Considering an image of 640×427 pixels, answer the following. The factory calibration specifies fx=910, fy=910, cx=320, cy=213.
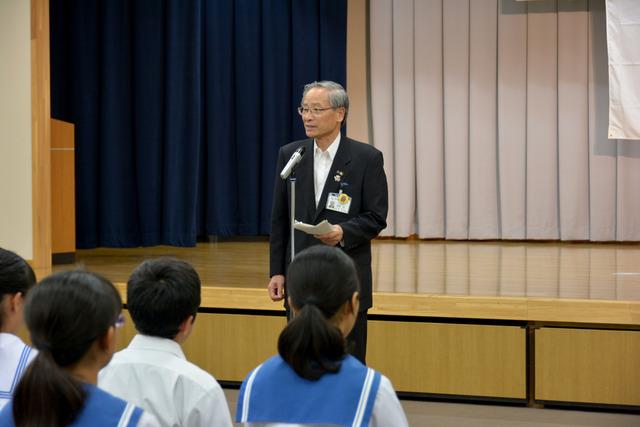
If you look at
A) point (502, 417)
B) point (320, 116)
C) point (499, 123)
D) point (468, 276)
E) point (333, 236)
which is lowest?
point (502, 417)

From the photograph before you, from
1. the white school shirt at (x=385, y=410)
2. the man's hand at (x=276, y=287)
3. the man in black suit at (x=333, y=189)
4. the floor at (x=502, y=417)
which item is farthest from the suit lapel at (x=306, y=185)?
the white school shirt at (x=385, y=410)

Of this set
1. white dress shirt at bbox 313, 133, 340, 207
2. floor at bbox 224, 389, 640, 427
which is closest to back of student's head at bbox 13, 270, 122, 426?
white dress shirt at bbox 313, 133, 340, 207

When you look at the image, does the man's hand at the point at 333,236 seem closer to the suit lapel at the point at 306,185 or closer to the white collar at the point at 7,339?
the suit lapel at the point at 306,185

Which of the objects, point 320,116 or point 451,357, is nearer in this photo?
point 320,116

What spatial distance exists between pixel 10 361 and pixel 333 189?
4.68 ft

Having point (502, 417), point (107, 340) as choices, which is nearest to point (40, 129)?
point (502, 417)

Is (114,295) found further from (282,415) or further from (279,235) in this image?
(279,235)

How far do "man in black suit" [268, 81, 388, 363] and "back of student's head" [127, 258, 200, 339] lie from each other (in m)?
1.19

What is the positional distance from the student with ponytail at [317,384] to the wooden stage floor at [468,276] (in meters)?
0.79

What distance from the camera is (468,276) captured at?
15.2ft

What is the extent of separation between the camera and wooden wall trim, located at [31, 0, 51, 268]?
15.9ft

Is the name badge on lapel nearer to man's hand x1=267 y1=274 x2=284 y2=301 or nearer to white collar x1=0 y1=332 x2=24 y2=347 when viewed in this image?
man's hand x1=267 y1=274 x2=284 y2=301

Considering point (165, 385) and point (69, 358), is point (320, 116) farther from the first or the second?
point (69, 358)

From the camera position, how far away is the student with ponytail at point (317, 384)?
1.54 m
